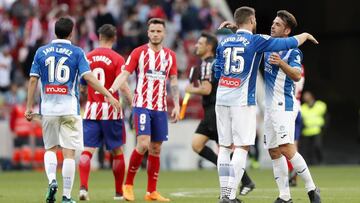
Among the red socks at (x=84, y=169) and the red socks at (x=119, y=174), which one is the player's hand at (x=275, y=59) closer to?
the red socks at (x=119, y=174)

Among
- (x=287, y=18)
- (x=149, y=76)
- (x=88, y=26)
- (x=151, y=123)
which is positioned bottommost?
(x=151, y=123)

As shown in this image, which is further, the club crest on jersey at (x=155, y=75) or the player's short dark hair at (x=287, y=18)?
the club crest on jersey at (x=155, y=75)

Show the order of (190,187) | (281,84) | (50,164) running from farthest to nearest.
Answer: (190,187), (50,164), (281,84)

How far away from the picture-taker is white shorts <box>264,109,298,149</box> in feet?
42.5

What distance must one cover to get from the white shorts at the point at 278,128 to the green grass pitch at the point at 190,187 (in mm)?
1491

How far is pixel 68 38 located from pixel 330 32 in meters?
26.6

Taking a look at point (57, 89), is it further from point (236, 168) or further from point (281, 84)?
point (281, 84)

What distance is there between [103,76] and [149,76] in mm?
748

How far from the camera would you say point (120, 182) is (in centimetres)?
1514

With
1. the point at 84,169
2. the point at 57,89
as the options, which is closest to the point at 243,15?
the point at 57,89

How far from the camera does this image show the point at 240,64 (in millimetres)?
12766

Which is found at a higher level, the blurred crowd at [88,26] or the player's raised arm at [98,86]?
the blurred crowd at [88,26]

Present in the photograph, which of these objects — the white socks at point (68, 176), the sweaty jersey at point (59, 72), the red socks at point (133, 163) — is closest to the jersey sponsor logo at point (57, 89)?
the sweaty jersey at point (59, 72)

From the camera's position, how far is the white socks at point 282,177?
1328 centimetres
